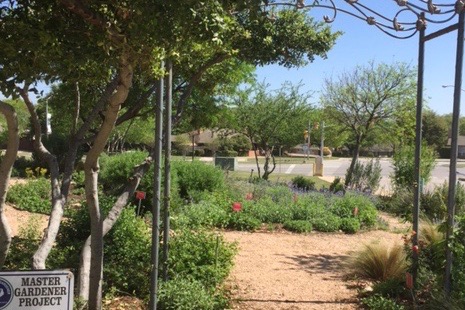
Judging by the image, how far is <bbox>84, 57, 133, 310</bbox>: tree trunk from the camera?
364 centimetres

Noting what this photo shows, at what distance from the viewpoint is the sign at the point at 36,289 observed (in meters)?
2.73

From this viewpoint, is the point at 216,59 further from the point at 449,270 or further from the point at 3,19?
the point at 449,270

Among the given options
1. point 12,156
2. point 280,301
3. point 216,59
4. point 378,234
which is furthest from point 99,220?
point 378,234

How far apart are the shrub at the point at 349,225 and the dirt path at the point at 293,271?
161 millimetres

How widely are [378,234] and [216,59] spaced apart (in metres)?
5.93

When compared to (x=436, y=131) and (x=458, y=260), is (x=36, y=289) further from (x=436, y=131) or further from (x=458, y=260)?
(x=436, y=131)

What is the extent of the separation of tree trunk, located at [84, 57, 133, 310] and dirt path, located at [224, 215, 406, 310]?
1.56 metres

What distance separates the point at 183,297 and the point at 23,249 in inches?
98.4

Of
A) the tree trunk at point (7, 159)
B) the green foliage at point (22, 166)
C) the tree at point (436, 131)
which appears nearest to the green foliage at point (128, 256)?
the tree trunk at point (7, 159)

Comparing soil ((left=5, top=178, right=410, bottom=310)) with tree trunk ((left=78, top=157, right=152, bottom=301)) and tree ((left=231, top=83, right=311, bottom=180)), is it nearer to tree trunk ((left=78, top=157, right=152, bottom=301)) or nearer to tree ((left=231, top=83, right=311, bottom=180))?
tree trunk ((left=78, top=157, right=152, bottom=301))

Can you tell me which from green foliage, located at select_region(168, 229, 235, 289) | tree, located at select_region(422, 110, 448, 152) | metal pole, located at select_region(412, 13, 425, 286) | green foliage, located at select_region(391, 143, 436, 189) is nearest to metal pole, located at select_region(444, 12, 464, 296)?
metal pole, located at select_region(412, 13, 425, 286)

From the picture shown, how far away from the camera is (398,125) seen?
59.4ft

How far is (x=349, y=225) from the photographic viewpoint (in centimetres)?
1025

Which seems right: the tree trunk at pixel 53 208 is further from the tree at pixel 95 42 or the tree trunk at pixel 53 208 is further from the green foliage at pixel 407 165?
the green foliage at pixel 407 165
